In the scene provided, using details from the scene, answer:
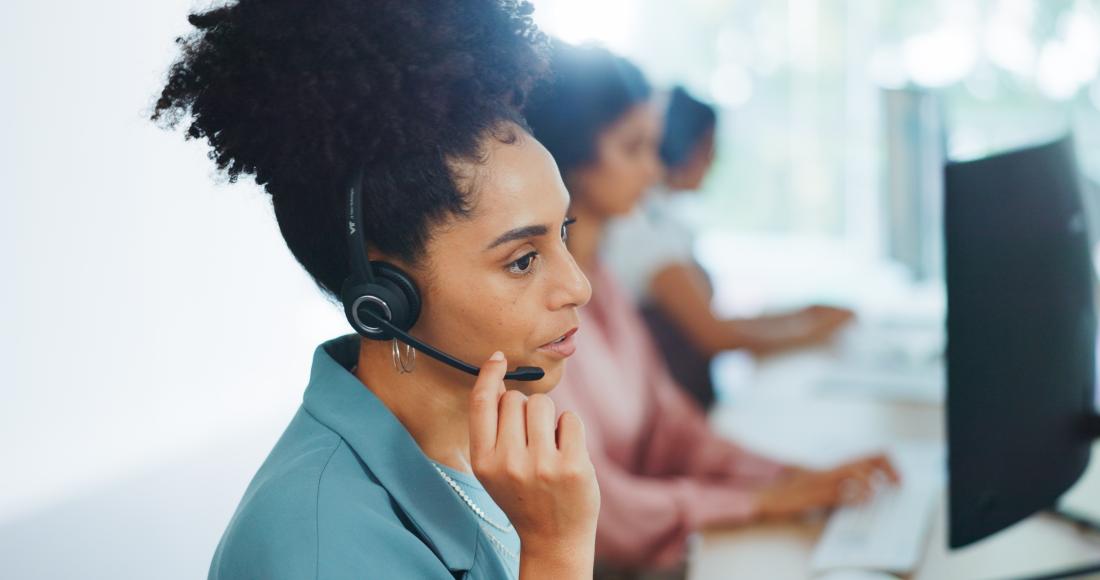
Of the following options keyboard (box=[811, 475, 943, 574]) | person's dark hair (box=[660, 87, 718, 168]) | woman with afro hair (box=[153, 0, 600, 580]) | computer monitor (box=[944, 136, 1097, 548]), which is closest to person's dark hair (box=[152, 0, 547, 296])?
woman with afro hair (box=[153, 0, 600, 580])

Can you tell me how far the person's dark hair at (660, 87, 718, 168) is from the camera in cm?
233

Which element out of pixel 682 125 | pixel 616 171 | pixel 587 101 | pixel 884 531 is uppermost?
pixel 682 125

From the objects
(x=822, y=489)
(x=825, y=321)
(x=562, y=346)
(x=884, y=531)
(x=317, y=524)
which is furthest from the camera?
(x=825, y=321)

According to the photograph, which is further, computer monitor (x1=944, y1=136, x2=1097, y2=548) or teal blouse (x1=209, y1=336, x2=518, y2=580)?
computer monitor (x1=944, y1=136, x2=1097, y2=548)

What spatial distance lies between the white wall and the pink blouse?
695 mm

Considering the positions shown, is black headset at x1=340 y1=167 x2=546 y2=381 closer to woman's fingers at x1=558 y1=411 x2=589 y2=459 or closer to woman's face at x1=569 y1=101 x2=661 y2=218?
woman's fingers at x1=558 y1=411 x2=589 y2=459

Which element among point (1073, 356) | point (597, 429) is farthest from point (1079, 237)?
point (597, 429)

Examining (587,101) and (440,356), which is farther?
(587,101)

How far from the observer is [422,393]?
0.83 m

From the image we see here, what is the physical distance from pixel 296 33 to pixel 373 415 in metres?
0.29

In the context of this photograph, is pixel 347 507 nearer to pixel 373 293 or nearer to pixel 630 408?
pixel 373 293

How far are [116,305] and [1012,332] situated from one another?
0.90 m

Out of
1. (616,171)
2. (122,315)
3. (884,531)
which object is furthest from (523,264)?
(616,171)

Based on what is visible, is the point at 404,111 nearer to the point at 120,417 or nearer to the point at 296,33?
the point at 296,33
